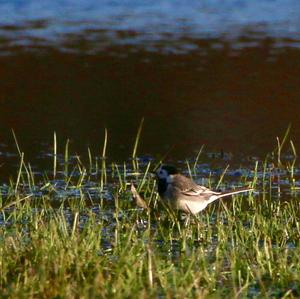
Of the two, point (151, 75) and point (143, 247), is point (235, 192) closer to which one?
point (143, 247)

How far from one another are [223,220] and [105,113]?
4964 millimetres

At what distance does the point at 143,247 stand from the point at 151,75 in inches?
357

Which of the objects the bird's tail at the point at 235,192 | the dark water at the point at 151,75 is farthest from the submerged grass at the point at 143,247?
the dark water at the point at 151,75

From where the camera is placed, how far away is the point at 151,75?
50.6ft

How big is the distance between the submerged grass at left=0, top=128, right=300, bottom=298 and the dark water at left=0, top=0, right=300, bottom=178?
1.94 m

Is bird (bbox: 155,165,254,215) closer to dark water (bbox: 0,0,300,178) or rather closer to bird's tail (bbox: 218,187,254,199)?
bird's tail (bbox: 218,187,254,199)

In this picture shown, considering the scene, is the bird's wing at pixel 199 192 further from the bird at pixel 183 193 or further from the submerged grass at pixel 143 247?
the submerged grass at pixel 143 247

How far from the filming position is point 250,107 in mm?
13180

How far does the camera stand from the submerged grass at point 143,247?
5723mm

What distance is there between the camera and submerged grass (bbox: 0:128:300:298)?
18.8 feet

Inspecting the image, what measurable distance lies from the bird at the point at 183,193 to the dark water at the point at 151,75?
6.75ft

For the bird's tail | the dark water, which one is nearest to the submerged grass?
the bird's tail

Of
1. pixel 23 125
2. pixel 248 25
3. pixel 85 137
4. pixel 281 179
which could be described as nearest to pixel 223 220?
pixel 281 179

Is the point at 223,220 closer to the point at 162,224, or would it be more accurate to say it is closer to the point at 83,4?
the point at 162,224
